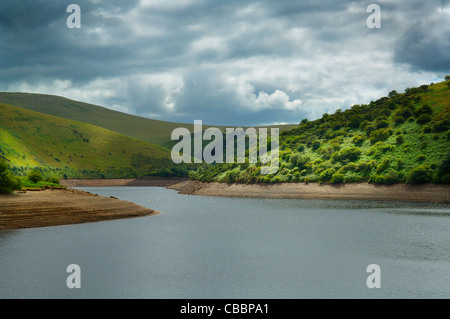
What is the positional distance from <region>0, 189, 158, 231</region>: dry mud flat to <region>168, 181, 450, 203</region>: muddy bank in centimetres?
5626

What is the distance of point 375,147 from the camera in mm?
116750

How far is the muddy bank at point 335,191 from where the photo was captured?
93.1m

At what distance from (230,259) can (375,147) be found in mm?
93430

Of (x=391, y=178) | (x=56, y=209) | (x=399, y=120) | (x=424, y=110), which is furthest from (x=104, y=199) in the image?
(x=424, y=110)

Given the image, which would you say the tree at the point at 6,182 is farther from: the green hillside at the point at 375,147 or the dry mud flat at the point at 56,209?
the green hillside at the point at 375,147

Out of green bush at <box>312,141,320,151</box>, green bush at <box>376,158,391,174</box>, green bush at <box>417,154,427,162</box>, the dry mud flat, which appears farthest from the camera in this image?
green bush at <box>312,141,320,151</box>

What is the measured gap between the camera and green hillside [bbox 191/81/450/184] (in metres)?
103

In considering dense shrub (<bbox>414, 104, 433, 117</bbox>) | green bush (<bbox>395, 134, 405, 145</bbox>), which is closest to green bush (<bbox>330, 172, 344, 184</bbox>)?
green bush (<bbox>395, 134, 405, 145</bbox>)

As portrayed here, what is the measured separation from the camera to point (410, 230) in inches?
1997

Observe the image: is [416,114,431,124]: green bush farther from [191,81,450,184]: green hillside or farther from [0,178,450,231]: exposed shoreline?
[0,178,450,231]: exposed shoreline

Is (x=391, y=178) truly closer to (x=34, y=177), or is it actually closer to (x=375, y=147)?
(x=375, y=147)

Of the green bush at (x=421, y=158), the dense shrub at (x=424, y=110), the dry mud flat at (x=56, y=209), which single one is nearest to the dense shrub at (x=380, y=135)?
the dense shrub at (x=424, y=110)
